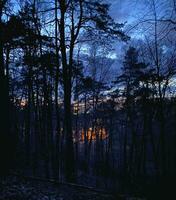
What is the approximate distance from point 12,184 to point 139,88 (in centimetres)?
2010

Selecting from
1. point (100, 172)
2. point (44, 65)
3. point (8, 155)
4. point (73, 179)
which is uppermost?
point (44, 65)

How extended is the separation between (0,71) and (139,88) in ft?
59.8

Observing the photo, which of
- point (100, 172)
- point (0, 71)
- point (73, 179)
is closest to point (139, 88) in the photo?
point (100, 172)

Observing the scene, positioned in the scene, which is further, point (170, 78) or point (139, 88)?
point (139, 88)

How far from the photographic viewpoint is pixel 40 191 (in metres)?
9.66

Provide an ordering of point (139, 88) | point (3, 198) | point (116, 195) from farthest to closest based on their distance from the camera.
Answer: point (139, 88) < point (116, 195) < point (3, 198)

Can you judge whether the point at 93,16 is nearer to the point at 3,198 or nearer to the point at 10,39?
the point at 10,39

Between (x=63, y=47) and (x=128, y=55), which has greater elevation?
(x=128, y=55)

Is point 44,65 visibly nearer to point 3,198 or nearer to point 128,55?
point 3,198

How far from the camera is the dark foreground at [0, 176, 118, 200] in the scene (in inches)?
351

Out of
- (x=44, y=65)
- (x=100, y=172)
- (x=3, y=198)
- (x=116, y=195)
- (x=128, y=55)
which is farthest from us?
(x=100, y=172)

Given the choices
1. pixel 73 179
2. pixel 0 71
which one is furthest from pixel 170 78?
pixel 0 71

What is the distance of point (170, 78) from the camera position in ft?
78.0

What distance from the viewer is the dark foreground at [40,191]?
8.91m
